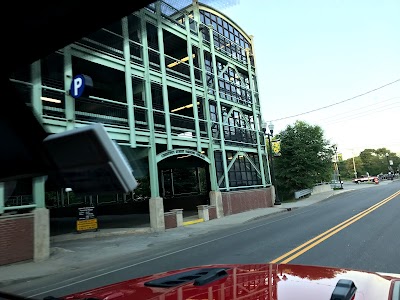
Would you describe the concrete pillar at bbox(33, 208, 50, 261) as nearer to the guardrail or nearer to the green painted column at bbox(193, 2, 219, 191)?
the green painted column at bbox(193, 2, 219, 191)

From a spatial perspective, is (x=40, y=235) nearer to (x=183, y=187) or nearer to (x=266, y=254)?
(x=266, y=254)

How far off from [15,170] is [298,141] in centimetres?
Result: 3451

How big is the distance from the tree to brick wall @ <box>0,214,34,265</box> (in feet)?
90.6

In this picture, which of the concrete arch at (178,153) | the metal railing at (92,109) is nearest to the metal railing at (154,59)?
the concrete arch at (178,153)

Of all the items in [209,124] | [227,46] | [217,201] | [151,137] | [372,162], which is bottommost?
[217,201]

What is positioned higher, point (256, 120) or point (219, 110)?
point (256, 120)

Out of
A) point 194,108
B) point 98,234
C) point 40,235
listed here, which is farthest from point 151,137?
point 40,235

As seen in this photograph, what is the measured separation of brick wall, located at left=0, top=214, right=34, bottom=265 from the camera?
32.2 ft

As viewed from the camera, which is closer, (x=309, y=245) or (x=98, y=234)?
(x=309, y=245)

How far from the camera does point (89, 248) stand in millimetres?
11992

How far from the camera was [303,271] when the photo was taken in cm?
274

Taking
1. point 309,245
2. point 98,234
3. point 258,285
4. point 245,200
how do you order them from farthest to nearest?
point 245,200 < point 98,234 < point 309,245 < point 258,285

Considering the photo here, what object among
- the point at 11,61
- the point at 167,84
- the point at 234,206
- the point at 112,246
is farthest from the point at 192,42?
the point at 11,61

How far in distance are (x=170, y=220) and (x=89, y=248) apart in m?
5.39
